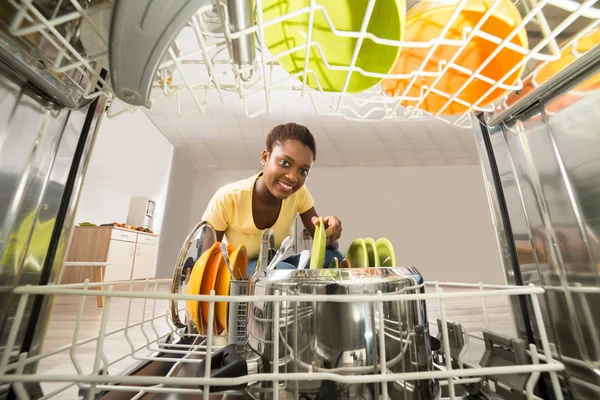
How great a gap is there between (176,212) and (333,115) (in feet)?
11.3

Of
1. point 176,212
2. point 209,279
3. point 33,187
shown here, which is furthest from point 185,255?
point 176,212

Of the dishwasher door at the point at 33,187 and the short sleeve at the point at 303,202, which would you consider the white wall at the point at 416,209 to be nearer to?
the short sleeve at the point at 303,202

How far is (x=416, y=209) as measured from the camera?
3.66 meters

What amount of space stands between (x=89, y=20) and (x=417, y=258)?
12.3 ft

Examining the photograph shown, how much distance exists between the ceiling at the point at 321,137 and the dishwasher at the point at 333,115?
2.02 m

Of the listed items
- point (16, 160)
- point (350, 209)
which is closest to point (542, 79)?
point (16, 160)

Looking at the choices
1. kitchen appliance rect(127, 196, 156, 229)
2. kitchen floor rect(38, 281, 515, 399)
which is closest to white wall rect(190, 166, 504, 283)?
kitchen appliance rect(127, 196, 156, 229)

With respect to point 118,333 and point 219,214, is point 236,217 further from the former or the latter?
point 118,333

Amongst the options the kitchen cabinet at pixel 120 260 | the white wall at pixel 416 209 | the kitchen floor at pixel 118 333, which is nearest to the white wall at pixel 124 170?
the kitchen cabinet at pixel 120 260

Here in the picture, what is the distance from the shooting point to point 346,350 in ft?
0.90

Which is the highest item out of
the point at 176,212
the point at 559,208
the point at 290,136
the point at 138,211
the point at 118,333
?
the point at 176,212

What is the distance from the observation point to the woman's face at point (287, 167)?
32.9 inches

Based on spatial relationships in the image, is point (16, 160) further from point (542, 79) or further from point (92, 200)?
point (92, 200)

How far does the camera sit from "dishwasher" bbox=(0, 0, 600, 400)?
25 centimetres
